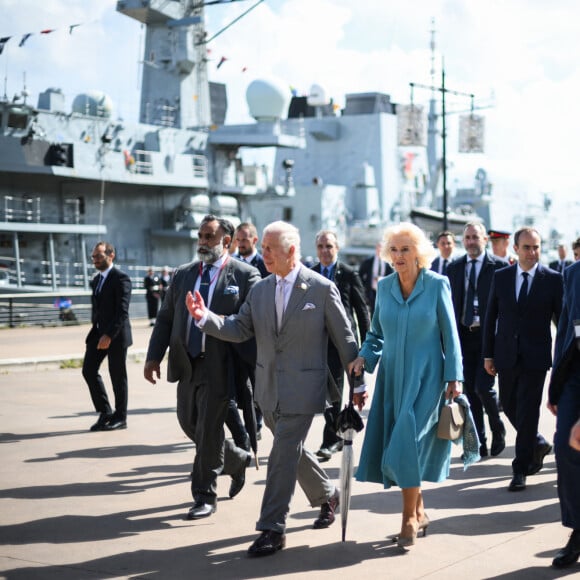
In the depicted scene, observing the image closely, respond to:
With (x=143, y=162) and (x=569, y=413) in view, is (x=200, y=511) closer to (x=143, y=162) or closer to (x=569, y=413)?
(x=569, y=413)

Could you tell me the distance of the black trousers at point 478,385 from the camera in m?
9.08

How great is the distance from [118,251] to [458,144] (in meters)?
19.6

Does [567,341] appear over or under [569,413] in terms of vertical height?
over

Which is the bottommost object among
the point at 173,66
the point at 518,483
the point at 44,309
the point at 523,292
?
the point at 44,309

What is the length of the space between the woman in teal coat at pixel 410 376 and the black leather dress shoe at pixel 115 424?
526 cm

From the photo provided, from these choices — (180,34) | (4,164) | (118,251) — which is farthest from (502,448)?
(180,34)

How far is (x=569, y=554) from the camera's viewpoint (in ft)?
17.9

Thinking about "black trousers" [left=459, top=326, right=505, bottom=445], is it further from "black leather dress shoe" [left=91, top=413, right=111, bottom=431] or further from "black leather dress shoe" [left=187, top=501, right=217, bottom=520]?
"black leather dress shoe" [left=91, top=413, right=111, bottom=431]

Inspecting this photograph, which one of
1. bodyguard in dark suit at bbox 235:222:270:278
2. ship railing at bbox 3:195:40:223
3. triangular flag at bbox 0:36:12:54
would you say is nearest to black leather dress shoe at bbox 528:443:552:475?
bodyguard in dark suit at bbox 235:222:270:278

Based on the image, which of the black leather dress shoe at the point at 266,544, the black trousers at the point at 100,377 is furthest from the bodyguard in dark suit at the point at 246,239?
the black leather dress shoe at the point at 266,544

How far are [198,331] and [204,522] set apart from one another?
1339 mm

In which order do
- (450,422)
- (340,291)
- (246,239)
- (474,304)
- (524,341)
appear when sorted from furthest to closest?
(246,239) → (474,304) → (340,291) → (524,341) → (450,422)

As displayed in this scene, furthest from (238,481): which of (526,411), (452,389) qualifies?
(526,411)

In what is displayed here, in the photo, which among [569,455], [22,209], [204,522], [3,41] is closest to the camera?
[569,455]
